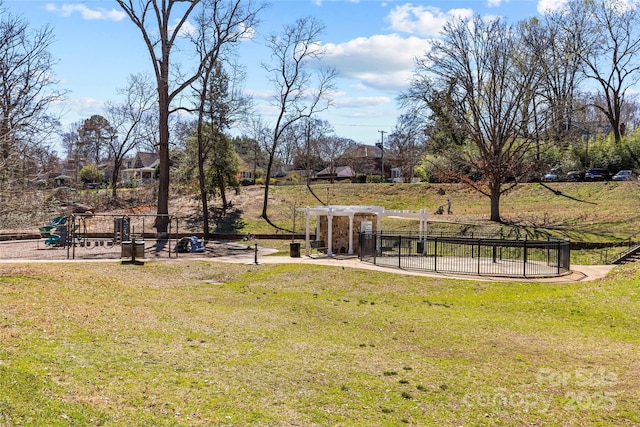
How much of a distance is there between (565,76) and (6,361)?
5670 centimetres

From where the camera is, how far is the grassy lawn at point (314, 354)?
807cm

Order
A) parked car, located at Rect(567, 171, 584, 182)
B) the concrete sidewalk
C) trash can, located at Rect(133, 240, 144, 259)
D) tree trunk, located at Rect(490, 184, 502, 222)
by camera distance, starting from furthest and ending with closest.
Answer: parked car, located at Rect(567, 171, 584, 182) → tree trunk, located at Rect(490, 184, 502, 222) → trash can, located at Rect(133, 240, 144, 259) → the concrete sidewalk

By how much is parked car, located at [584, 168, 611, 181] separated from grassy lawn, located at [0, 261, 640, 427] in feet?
110

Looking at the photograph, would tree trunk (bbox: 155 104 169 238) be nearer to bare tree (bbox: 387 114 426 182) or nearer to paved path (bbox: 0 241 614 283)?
paved path (bbox: 0 241 614 283)

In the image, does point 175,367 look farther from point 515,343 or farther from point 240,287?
point 240,287

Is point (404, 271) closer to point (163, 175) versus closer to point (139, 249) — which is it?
point (139, 249)

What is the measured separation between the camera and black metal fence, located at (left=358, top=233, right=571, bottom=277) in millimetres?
22906

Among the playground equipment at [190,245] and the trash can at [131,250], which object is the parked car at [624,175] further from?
the trash can at [131,250]

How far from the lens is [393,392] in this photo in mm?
9164

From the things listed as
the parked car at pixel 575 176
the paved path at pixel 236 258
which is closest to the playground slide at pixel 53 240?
the paved path at pixel 236 258

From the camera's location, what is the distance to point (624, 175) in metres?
48.6

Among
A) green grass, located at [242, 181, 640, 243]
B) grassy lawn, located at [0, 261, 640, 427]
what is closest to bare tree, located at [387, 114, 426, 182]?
green grass, located at [242, 181, 640, 243]

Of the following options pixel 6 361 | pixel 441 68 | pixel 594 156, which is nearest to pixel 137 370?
pixel 6 361

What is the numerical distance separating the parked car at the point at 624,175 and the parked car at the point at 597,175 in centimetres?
81
